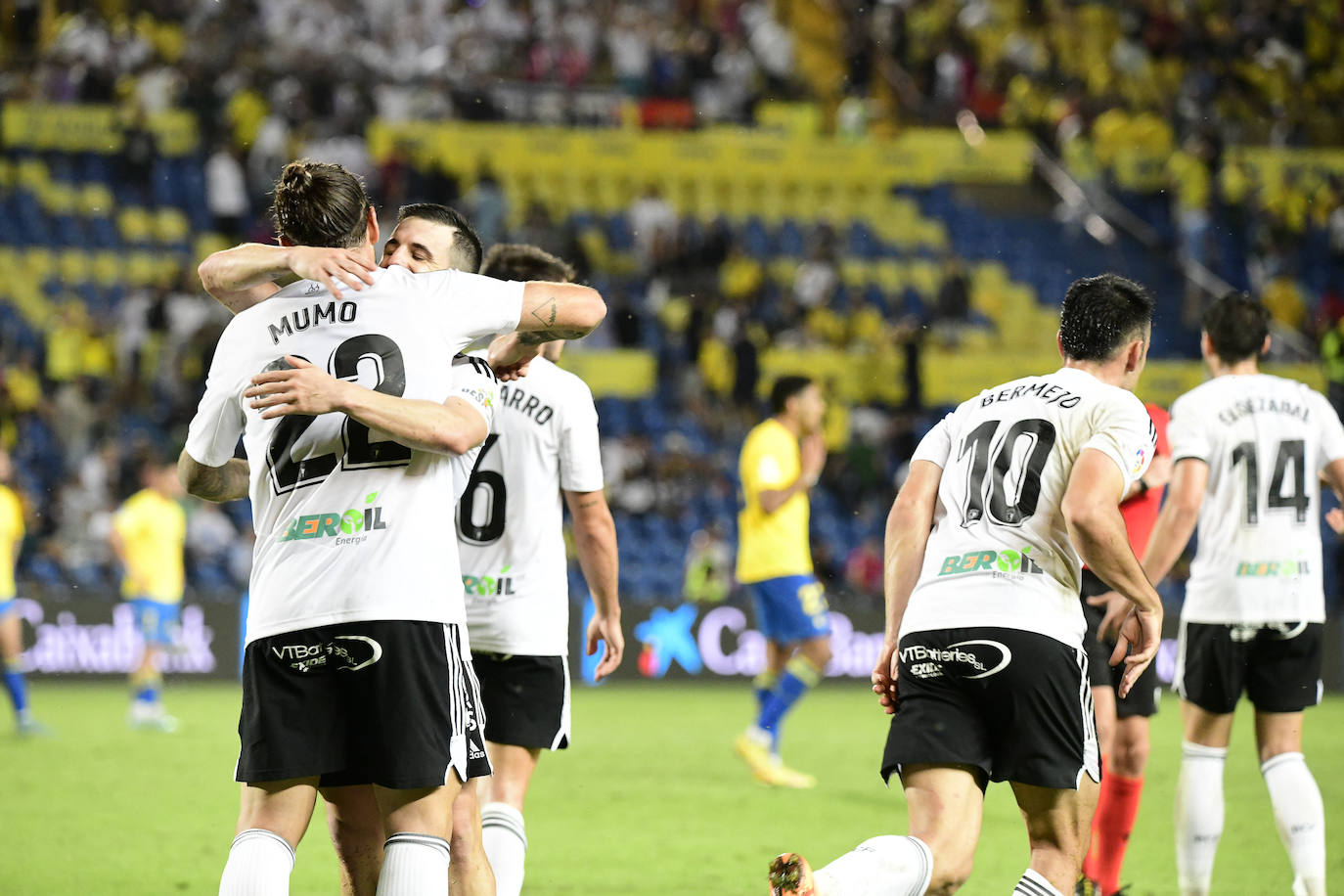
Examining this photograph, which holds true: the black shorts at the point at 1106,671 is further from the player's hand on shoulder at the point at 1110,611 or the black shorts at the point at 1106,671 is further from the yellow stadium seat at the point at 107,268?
the yellow stadium seat at the point at 107,268

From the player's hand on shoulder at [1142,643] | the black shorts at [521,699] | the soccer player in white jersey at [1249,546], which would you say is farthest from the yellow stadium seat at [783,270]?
the player's hand on shoulder at [1142,643]

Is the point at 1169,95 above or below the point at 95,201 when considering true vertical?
above

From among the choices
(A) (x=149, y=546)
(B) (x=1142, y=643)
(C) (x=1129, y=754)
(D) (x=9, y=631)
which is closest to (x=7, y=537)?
(D) (x=9, y=631)

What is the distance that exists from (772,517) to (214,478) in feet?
20.2

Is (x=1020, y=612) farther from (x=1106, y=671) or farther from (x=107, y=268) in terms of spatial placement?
(x=107, y=268)

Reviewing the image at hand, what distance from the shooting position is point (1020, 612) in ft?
13.5

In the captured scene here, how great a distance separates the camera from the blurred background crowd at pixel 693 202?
60.7 feet

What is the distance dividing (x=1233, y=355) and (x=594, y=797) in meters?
4.65

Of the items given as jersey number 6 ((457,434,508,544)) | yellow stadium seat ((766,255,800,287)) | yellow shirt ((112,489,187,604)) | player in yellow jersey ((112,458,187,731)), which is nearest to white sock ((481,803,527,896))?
jersey number 6 ((457,434,508,544))

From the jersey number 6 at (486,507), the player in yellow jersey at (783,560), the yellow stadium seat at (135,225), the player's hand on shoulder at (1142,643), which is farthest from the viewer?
the yellow stadium seat at (135,225)

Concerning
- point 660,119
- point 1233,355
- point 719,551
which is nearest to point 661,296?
point 660,119

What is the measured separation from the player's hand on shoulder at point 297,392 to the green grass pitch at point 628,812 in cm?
335

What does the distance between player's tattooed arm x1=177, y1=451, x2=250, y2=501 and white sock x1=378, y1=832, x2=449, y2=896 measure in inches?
39.2

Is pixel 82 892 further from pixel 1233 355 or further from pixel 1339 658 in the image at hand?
pixel 1339 658
